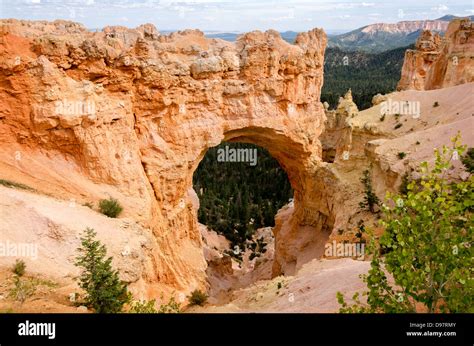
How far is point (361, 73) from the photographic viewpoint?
13625 centimetres

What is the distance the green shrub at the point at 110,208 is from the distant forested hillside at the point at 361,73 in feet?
235

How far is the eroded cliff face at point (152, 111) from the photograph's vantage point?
652 inches

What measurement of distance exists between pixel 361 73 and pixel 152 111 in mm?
128549

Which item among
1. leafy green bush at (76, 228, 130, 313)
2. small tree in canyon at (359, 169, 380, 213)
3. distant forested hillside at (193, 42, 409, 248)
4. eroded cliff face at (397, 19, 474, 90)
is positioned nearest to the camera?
leafy green bush at (76, 228, 130, 313)

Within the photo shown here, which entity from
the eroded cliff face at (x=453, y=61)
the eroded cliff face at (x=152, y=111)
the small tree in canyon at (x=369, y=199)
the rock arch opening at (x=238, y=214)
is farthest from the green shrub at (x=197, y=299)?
the eroded cliff face at (x=453, y=61)

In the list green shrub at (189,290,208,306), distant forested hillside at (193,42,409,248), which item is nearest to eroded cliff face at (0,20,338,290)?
green shrub at (189,290,208,306)

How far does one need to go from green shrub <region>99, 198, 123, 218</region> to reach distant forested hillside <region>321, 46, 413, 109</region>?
7177cm

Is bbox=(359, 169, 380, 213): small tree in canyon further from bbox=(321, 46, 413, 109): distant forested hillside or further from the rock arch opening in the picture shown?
bbox=(321, 46, 413, 109): distant forested hillside

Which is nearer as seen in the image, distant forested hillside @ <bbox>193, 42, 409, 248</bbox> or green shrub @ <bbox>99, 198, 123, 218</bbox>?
green shrub @ <bbox>99, 198, 123, 218</bbox>

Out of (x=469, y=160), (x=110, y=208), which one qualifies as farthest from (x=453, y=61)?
(x=110, y=208)

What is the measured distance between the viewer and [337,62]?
160 metres

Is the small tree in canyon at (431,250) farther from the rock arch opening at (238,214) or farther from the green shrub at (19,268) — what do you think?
the rock arch opening at (238,214)

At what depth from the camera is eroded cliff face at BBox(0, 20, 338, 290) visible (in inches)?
652
